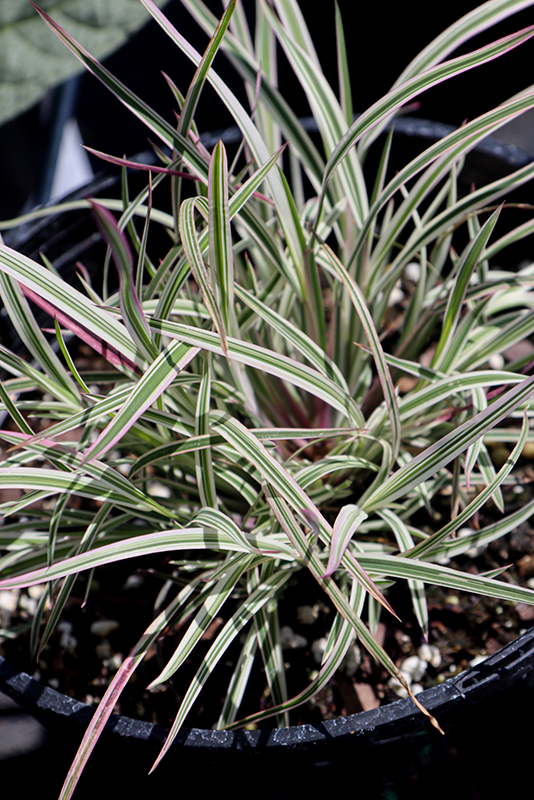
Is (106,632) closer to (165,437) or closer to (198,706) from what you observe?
(198,706)

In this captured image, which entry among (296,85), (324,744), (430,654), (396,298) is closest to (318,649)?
(430,654)

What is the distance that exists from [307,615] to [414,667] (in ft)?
0.47

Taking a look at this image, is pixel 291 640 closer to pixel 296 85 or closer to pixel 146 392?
pixel 146 392

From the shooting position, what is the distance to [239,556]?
1.81 feet

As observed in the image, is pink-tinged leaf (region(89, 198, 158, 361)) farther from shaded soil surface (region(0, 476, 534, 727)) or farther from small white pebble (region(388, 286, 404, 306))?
small white pebble (region(388, 286, 404, 306))

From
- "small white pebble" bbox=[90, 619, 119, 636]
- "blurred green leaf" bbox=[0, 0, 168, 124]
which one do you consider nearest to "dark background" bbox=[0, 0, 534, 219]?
"blurred green leaf" bbox=[0, 0, 168, 124]

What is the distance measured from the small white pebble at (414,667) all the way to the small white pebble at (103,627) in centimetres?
38

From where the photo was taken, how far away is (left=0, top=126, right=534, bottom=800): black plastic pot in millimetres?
532

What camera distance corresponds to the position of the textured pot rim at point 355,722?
527mm

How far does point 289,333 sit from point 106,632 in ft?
1.58

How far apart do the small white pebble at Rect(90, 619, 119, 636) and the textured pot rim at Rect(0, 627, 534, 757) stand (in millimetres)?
234

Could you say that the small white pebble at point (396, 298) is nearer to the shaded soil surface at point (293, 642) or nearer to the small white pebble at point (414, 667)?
the shaded soil surface at point (293, 642)

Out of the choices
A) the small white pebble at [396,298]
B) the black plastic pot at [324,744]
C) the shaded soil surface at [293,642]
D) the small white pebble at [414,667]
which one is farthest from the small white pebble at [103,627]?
the small white pebble at [396,298]

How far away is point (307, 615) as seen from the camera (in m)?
0.78
